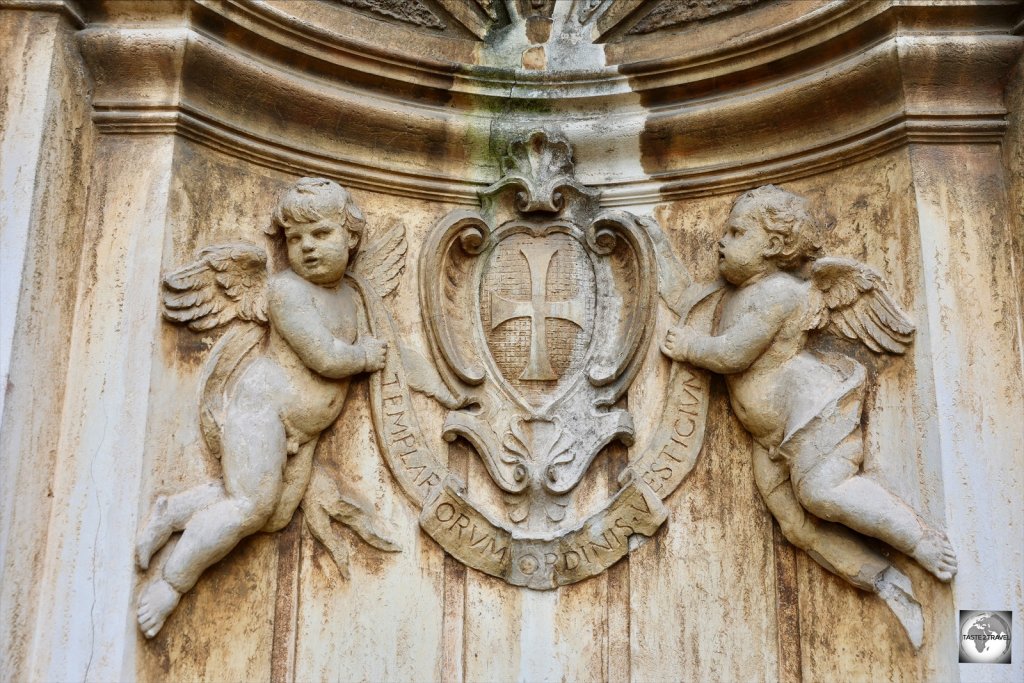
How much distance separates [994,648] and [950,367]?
792mm

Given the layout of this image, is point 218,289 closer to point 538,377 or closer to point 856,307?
point 538,377

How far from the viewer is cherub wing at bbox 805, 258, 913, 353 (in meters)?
3.29

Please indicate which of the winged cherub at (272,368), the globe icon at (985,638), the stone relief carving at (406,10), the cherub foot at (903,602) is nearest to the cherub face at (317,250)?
the winged cherub at (272,368)

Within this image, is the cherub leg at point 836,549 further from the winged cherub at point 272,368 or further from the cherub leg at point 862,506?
the winged cherub at point 272,368

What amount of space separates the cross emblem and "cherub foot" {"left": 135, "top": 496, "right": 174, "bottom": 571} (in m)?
1.27

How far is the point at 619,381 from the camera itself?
12.1 ft

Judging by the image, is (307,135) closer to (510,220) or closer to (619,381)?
(510,220)

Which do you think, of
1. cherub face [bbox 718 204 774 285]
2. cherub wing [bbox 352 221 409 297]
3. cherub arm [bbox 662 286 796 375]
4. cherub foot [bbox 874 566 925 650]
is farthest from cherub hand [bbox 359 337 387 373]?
cherub foot [bbox 874 566 925 650]

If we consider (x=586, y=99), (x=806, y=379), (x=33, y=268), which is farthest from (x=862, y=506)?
(x=33, y=268)

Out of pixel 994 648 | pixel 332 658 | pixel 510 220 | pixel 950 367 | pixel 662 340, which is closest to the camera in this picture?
pixel 994 648

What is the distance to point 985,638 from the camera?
294 centimetres

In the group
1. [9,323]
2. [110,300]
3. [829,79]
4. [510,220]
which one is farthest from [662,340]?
[9,323]

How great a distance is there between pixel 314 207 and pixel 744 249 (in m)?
1.40

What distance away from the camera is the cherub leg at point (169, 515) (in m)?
3.09
